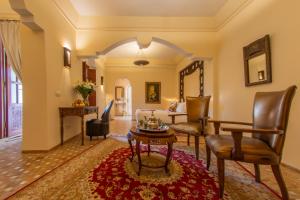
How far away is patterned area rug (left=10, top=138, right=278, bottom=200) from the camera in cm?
173

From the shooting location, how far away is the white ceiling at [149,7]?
12.5ft

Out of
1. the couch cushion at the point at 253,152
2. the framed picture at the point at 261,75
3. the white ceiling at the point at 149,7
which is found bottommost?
the couch cushion at the point at 253,152

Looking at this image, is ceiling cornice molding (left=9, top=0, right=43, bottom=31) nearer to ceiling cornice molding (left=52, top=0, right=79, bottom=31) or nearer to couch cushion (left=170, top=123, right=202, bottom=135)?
ceiling cornice molding (left=52, top=0, right=79, bottom=31)

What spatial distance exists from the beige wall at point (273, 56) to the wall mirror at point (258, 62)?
79 millimetres

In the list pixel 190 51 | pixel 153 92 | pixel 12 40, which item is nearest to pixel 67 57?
pixel 12 40

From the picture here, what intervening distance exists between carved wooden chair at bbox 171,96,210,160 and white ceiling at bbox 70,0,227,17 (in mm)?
2228

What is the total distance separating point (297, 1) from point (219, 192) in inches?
106

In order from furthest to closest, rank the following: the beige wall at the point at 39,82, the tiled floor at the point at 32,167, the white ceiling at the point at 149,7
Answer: the white ceiling at the point at 149,7
the beige wall at the point at 39,82
the tiled floor at the point at 32,167

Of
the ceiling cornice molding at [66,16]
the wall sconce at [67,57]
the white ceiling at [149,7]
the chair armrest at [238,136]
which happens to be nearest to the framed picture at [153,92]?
the white ceiling at [149,7]

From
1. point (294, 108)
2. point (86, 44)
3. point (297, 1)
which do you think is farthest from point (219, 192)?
point (86, 44)

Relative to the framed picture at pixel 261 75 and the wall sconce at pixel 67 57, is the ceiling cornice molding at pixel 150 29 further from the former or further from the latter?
the framed picture at pixel 261 75

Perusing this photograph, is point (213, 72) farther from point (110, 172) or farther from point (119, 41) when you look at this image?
point (110, 172)

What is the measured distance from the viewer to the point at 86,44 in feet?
14.7

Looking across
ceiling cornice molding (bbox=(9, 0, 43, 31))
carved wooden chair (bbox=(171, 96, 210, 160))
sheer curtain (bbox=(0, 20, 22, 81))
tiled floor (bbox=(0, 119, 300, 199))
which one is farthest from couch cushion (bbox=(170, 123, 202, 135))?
sheer curtain (bbox=(0, 20, 22, 81))
